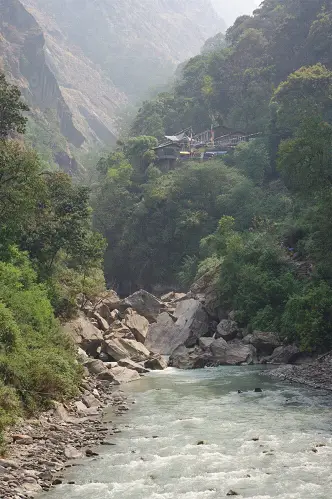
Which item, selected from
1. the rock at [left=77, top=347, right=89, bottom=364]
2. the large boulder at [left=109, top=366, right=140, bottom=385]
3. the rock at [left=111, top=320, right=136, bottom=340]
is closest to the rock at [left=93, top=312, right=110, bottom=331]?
the rock at [left=111, top=320, right=136, bottom=340]

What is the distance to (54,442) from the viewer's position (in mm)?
17188

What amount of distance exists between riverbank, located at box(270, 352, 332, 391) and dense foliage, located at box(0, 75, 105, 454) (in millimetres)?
9904

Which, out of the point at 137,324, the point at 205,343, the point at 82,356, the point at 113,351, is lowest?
the point at 205,343

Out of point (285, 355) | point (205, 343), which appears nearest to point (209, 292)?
point (205, 343)

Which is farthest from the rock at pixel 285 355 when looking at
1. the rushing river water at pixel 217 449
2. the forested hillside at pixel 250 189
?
the rushing river water at pixel 217 449

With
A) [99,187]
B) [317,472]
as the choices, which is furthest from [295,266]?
[99,187]

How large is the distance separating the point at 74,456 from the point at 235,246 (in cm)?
2773

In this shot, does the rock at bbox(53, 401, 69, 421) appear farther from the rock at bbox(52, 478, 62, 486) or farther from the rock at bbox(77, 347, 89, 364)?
the rock at bbox(77, 347, 89, 364)

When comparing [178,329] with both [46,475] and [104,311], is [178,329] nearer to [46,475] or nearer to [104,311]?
[104,311]

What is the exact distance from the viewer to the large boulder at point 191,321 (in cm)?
3841

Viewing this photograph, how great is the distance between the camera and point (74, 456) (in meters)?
16.2

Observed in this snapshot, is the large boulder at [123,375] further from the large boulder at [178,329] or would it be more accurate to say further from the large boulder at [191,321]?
the large boulder at [191,321]

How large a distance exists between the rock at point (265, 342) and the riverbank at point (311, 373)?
3.68 meters

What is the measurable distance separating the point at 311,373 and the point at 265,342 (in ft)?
21.2
